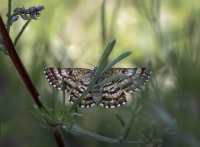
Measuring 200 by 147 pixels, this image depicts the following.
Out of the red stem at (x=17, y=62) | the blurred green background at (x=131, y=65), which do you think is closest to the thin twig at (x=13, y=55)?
the red stem at (x=17, y=62)

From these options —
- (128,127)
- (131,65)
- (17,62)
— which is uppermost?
(17,62)

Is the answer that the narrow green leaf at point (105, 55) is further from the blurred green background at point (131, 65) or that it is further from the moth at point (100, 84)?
the blurred green background at point (131, 65)

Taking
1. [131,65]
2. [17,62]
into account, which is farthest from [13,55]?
[131,65]

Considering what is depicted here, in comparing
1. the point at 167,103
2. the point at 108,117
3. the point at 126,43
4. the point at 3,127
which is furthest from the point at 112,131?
the point at 126,43

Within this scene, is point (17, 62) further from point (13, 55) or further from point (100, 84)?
point (100, 84)

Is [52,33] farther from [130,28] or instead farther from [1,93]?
[130,28]
